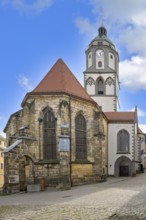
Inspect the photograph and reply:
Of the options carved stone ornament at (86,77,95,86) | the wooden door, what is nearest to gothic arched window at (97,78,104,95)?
carved stone ornament at (86,77,95,86)

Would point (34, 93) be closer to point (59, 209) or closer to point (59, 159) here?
point (59, 159)

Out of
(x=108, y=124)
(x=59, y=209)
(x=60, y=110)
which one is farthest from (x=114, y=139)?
(x=59, y=209)

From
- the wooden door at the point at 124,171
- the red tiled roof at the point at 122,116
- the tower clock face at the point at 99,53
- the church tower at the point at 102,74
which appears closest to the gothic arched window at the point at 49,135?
the red tiled roof at the point at 122,116

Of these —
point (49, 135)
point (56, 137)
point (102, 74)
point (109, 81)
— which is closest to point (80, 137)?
point (56, 137)

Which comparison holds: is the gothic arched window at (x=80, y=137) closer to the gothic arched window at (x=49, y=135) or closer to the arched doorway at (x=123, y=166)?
the gothic arched window at (x=49, y=135)

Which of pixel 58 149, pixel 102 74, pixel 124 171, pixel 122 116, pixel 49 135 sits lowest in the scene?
pixel 124 171

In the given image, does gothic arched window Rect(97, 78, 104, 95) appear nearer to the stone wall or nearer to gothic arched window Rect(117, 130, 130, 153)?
gothic arched window Rect(117, 130, 130, 153)

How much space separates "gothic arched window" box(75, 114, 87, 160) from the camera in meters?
30.1

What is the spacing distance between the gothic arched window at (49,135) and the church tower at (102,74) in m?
→ 23.6

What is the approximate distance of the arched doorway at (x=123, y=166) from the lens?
133 ft

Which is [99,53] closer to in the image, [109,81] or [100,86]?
[109,81]

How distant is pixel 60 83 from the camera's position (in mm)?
30594

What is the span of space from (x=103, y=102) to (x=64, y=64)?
20.1 meters

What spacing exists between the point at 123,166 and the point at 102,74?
56.8ft
